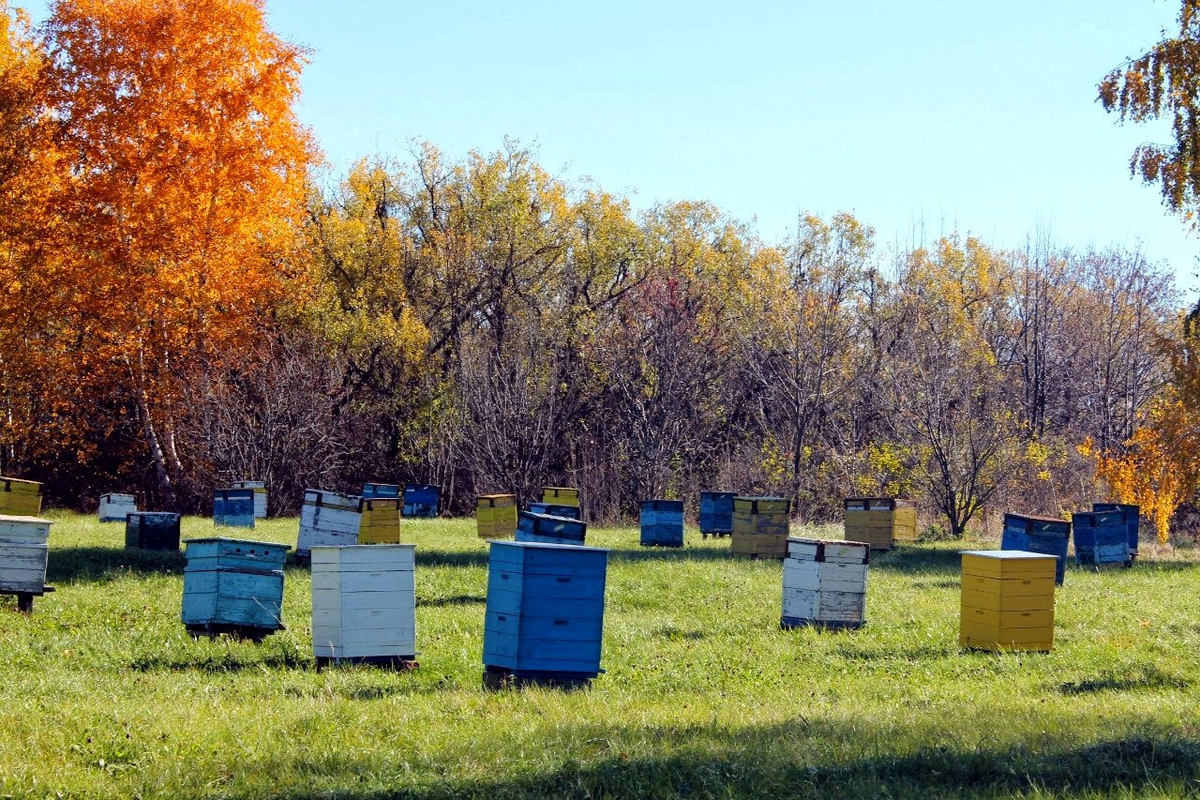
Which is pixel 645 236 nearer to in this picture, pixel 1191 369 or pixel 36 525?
pixel 1191 369

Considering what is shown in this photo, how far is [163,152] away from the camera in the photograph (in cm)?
2959

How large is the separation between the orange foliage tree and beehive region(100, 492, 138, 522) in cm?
485

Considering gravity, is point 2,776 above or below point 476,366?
below

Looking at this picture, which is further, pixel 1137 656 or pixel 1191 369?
pixel 1191 369

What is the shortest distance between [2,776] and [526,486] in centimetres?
3155

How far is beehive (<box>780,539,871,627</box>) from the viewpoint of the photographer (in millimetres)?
14516

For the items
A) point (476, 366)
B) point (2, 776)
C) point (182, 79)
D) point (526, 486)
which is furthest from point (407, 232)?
point (2, 776)

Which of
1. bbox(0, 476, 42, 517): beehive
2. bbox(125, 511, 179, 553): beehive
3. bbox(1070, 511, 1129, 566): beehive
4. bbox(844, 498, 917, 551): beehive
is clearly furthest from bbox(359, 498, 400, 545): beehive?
bbox(1070, 511, 1129, 566): beehive

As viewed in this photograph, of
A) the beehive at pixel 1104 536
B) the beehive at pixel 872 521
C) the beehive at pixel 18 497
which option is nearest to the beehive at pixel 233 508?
the beehive at pixel 18 497

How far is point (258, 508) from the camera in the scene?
95.7 feet

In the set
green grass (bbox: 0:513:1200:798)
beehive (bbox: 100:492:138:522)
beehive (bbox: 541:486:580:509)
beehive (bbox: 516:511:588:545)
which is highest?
beehive (bbox: 541:486:580:509)

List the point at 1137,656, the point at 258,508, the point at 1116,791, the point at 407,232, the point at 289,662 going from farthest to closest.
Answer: the point at 407,232 < the point at 258,508 < the point at 1137,656 < the point at 289,662 < the point at 1116,791

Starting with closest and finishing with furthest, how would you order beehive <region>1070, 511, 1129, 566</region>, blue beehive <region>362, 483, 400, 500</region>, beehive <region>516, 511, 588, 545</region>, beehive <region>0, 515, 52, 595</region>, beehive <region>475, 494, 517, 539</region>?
beehive <region>0, 515, 52, 595</region>
beehive <region>516, 511, 588, 545</region>
beehive <region>1070, 511, 1129, 566</region>
beehive <region>475, 494, 517, 539</region>
blue beehive <region>362, 483, 400, 500</region>

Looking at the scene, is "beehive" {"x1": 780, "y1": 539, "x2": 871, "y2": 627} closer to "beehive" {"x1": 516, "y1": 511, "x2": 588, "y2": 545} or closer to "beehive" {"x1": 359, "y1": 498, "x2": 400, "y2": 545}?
"beehive" {"x1": 516, "y1": 511, "x2": 588, "y2": 545}
